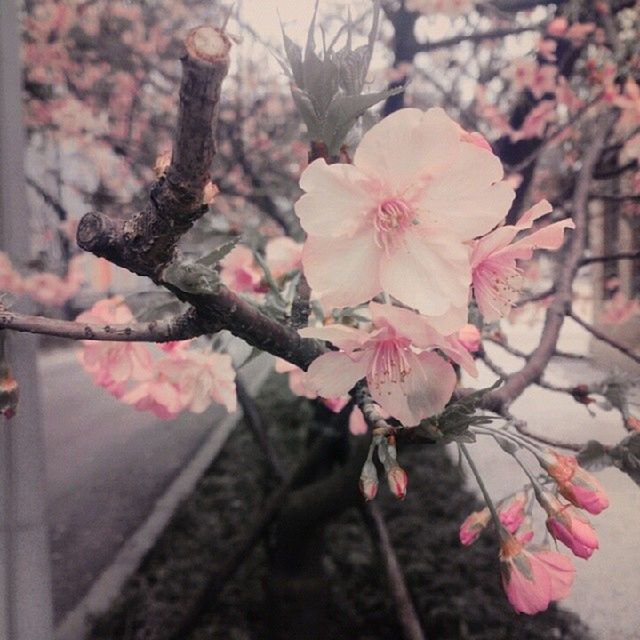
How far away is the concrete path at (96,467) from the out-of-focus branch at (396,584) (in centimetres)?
157

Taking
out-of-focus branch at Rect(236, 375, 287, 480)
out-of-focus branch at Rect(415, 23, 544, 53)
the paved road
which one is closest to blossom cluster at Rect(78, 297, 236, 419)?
out-of-focus branch at Rect(415, 23, 544, 53)

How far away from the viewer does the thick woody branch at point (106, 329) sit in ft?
1.96

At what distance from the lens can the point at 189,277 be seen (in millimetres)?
525

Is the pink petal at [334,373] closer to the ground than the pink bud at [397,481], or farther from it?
→ farther from it

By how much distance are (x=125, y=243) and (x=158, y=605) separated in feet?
8.22

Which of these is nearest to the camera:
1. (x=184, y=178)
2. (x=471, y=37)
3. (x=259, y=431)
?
(x=184, y=178)

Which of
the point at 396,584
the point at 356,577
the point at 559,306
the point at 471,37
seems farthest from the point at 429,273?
the point at 356,577

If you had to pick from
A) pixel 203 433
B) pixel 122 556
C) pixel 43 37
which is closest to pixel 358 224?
pixel 122 556

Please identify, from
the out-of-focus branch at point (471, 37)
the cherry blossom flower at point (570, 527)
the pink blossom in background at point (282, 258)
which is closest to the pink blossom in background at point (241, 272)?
the pink blossom in background at point (282, 258)

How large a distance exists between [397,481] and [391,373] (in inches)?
3.8

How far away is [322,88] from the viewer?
22.6 inches

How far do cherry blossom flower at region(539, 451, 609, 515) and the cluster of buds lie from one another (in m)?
0.15

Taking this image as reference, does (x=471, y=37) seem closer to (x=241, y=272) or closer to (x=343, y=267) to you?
(x=241, y=272)

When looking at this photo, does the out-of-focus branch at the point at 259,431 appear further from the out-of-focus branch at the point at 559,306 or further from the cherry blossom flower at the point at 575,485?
the cherry blossom flower at the point at 575,485
